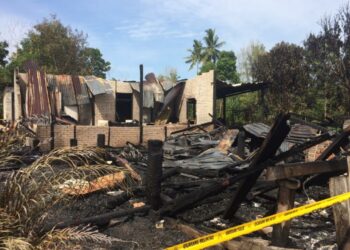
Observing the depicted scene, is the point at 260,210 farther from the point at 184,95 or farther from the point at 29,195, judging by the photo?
the point at 184,95

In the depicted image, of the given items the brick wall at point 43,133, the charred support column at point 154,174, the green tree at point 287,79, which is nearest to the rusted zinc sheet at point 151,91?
the green tree at point 287,79

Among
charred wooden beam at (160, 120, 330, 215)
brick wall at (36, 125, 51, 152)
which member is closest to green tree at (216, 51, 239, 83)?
brick wall at (36, 125, 51, 152)

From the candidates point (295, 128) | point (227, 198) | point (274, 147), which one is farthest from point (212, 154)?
point (274, 147)

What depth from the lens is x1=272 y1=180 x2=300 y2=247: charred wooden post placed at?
10.4ft

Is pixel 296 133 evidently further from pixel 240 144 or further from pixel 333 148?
pixel 333 148

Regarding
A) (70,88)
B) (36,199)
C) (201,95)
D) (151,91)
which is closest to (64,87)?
(70,88)

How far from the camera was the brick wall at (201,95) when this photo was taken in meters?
19.8

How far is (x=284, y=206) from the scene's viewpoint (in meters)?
3.18

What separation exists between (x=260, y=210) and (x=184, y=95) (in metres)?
17.1

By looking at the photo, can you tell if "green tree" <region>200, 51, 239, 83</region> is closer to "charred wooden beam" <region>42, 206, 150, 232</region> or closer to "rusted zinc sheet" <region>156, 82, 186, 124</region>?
"rusted zinc sheet" <region>156, 82, 186, 124</region>

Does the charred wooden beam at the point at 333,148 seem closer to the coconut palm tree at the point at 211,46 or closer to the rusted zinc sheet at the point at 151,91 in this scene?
the rusted zinc sheet at the point at 151,91

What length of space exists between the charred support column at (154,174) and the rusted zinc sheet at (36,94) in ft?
48.2

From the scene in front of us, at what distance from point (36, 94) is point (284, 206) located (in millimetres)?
18169

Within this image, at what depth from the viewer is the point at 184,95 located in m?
23.0
